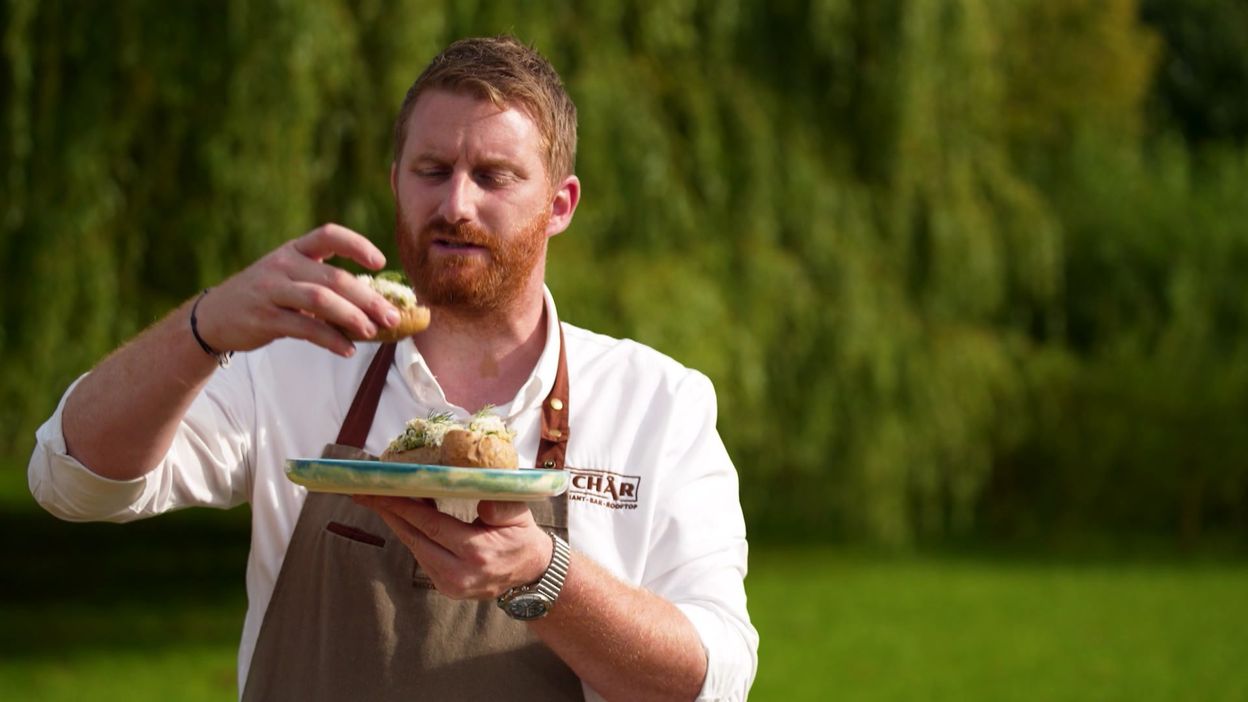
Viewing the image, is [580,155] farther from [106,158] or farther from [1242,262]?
[1242,262]

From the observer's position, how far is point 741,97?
40.1ft

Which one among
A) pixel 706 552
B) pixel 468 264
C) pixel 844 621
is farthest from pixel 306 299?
pixel 844 621

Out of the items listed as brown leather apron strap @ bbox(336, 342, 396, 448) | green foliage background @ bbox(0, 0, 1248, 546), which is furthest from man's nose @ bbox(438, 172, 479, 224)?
green foliage background @ bbox(0, 0, 1248, 546)

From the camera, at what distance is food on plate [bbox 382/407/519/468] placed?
2.44 m

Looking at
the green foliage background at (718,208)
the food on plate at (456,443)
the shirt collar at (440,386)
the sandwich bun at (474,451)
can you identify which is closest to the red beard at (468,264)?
the shirt collar at (440,386)

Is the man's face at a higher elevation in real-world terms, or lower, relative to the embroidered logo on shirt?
higher

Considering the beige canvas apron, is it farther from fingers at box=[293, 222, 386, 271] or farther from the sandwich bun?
fingers at box=[293, 222, 386, 271]

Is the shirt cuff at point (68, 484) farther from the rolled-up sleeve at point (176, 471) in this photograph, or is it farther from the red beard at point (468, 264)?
the red beard at point (468, 264)

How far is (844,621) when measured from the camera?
15133 mm

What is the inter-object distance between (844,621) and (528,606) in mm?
13078

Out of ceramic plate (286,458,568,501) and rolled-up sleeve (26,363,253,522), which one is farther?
rolled-up sleeve (26,363,253,522)

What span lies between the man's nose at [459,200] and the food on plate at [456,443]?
331 mm

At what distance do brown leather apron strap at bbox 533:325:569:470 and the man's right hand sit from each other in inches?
26.0

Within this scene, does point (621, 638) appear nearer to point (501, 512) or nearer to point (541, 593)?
point (541, 593)
